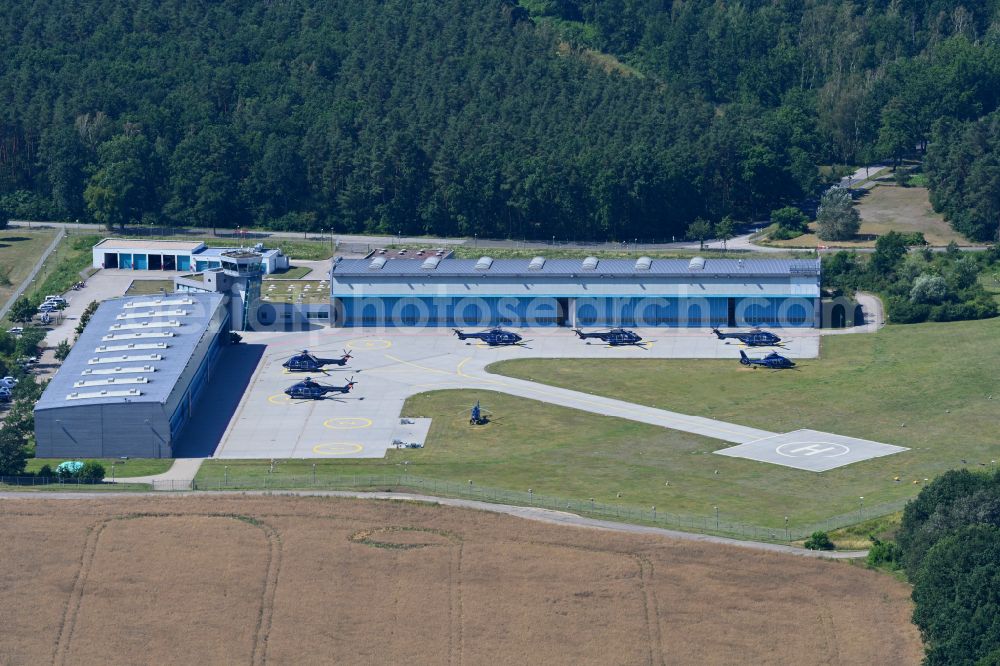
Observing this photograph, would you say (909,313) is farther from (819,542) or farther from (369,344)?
(819,542)

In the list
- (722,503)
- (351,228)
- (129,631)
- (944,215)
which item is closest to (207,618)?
(129,631)

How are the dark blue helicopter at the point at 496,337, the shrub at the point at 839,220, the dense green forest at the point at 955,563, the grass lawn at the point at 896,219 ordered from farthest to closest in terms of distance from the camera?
the grass lawn at the point at 896,219
the shrub at the point at 839,220
the dark blue helicopter at the point at 496,337
the dense green forest at the point at 955,563

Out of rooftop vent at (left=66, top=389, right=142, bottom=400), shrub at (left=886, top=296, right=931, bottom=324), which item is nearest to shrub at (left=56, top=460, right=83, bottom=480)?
rooftop vent at (left=66, top=389, right=142, bottom=400)

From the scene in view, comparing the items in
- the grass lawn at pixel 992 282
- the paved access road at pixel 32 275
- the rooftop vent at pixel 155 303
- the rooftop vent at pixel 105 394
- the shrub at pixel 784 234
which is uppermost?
the rooftop vent at pixel 105 394

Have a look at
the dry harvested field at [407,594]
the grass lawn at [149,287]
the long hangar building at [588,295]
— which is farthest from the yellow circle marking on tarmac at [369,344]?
the dry harvested field at [407,594]

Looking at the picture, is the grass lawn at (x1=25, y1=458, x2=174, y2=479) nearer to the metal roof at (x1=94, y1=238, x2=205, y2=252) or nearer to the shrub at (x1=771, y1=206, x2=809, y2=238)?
the metal roof at (x1=94, y1=238, x2=205, y2=252)

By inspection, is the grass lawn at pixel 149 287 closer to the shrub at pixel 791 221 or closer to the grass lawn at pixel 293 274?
the grass lawn at pixel 293 274
